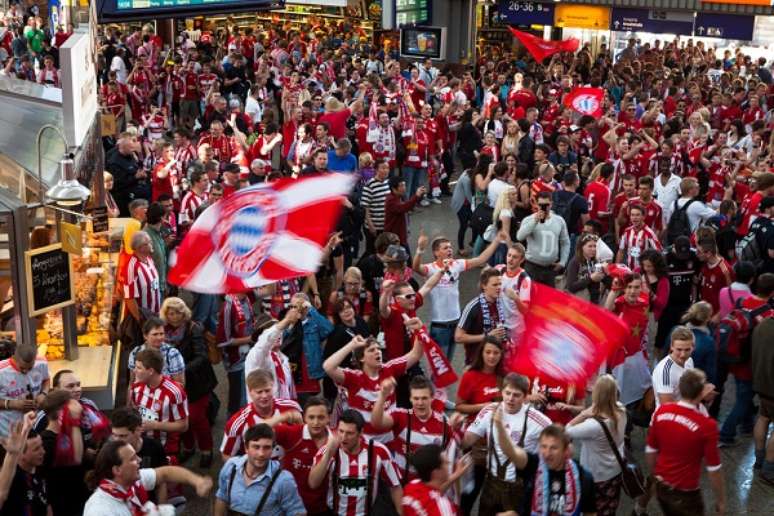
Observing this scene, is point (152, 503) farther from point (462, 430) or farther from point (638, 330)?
point (638, 330)

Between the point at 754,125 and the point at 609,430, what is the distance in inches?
443

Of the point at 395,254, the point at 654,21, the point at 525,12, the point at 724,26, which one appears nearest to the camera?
the point at 395,254

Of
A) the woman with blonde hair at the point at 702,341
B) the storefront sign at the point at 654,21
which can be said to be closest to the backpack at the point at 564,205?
the woman with blonde hair at the point at 702,341

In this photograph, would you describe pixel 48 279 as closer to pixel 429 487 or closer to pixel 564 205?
pixel 429 487

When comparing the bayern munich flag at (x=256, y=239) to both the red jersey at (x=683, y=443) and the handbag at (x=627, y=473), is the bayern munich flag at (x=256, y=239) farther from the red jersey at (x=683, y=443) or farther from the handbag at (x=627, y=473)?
the red jersey at (x=683, y=443)

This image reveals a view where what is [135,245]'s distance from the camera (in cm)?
986

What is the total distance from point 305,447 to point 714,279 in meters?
5.21

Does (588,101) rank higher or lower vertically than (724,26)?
lower

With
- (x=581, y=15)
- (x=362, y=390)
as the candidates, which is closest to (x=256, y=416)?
Answer: (x=362, y=390)

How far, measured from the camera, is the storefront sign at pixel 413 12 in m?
24.9

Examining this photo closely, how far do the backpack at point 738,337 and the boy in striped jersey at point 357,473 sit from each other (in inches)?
152

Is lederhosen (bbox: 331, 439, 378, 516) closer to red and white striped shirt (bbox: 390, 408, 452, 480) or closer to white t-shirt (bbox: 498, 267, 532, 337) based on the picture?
red and white striped shirt (bbox: 390, 408, 452, 480)

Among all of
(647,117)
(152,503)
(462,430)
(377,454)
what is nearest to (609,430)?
(462,430)

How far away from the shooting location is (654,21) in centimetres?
2770
